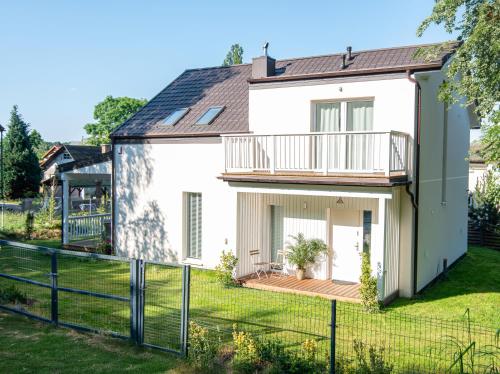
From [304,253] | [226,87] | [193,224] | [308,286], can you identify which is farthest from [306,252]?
[226,87]

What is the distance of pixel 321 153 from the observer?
12.8m

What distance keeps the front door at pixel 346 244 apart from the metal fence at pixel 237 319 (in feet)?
6.64

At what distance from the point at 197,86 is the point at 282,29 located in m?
4.54

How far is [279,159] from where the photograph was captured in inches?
522

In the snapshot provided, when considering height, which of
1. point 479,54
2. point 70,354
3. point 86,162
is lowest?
point 70,354

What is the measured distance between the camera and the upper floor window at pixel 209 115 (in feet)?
50.6

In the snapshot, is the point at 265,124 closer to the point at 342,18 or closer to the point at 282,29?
the point at 342,18

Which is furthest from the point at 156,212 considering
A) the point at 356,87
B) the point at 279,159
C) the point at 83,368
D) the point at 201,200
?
the point at 83,368

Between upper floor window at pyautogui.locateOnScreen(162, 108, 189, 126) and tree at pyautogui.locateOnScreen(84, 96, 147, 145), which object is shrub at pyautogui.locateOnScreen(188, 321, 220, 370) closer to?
upper floor window at pyautogui.locateOnScreen(162, 108, 189, 126)

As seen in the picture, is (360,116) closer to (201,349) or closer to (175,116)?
(175,116)

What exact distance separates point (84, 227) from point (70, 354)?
13.3 meters

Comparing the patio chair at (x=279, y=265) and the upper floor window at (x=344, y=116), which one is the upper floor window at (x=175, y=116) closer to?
the upper floor window at (x=344, y=116)

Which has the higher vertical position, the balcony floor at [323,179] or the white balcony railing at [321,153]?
the white balcony railing at [321,153]

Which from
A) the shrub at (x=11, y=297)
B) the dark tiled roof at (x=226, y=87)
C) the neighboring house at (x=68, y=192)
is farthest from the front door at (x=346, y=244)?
the neighboring house at (x=68, y=192)
